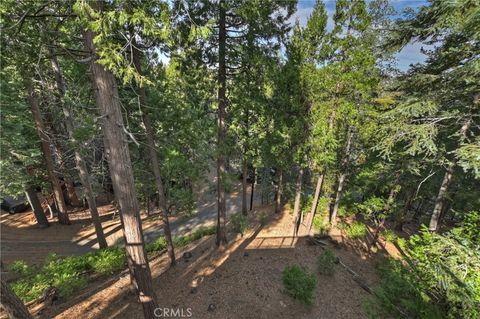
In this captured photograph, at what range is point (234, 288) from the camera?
9.26 metres

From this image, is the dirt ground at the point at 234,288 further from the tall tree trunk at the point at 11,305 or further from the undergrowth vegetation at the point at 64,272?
the tall tree trunk at the point at 11,305

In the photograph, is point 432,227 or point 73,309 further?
point 432,227

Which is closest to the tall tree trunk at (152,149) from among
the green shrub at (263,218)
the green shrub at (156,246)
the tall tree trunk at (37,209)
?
the green shrub at (156,246)

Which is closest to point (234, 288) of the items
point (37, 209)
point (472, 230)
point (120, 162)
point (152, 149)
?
point (152, 149)

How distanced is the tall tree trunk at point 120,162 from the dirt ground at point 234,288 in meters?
2.83

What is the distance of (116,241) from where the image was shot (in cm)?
1512

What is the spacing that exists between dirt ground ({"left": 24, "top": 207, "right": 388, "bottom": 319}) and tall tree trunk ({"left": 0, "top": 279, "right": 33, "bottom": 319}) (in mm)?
2539

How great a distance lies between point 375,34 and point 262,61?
4.29 metres

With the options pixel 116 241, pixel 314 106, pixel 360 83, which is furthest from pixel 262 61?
pixel 116 241

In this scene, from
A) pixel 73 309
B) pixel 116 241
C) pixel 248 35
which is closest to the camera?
pixel 73 309

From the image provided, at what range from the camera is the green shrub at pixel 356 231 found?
47.8 feet

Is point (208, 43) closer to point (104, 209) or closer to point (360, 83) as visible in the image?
point (360, 83)

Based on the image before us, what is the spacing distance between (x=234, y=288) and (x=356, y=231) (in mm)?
9196

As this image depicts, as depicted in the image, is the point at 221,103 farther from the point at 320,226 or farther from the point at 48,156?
the point at 48,156
